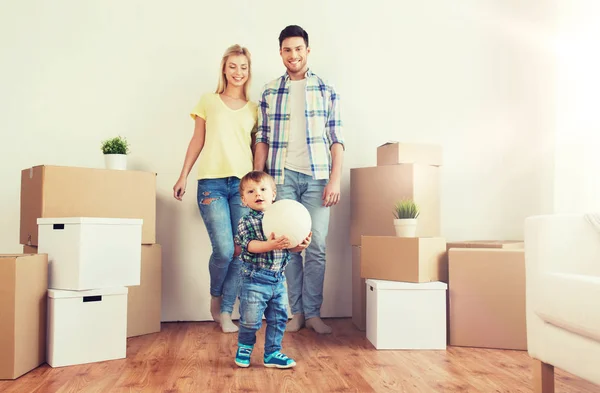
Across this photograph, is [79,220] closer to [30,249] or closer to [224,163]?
[30,249]

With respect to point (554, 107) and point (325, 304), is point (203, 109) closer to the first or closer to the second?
point (325, 304)

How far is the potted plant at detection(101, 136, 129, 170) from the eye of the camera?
2555 mm

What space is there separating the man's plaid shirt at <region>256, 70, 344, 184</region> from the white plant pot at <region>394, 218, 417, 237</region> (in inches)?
16.5

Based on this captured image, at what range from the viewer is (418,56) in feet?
10.3

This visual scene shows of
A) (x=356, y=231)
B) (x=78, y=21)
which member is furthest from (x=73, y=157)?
(x=356, y=231)

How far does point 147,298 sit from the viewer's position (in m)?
2.61

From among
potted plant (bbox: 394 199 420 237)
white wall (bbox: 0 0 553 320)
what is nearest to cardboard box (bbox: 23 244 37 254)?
white wall (bbox: 0 0 553 320)

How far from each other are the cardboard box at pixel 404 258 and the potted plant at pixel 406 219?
5 cm

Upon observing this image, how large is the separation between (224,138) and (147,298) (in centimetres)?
85

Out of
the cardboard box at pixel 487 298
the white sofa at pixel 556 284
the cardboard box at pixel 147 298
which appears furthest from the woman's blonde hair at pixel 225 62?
the white sofa at pixel 556 284

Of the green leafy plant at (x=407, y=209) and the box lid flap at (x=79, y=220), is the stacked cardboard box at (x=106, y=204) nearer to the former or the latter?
the box lid flap at (x=79, y=220)

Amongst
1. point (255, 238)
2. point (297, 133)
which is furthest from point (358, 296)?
point (255, 238)

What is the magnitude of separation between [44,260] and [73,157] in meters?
0.97

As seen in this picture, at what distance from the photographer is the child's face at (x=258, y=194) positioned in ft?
6.37
